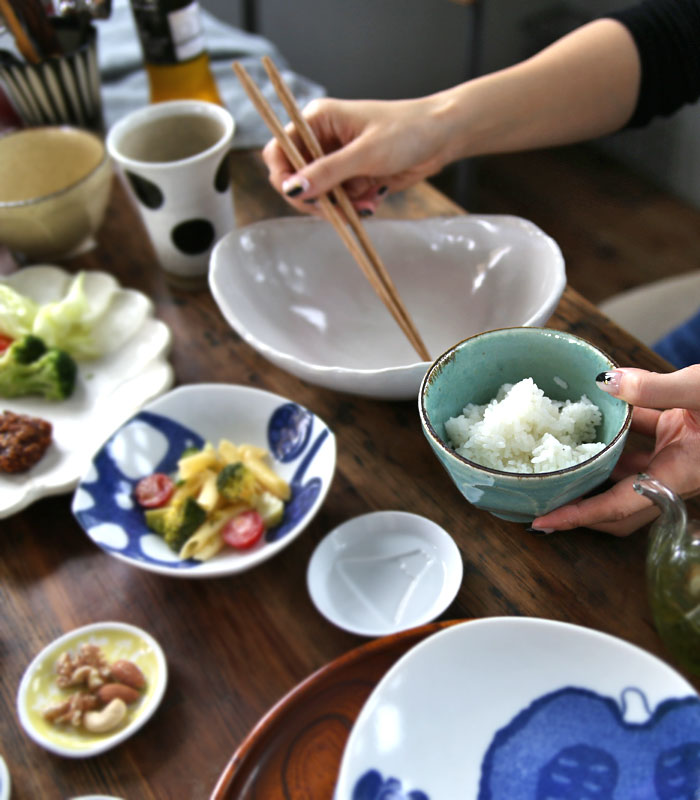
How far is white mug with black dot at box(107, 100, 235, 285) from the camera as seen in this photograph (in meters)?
1.10

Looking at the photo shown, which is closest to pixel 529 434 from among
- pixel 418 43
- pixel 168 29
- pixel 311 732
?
pixel 311 732

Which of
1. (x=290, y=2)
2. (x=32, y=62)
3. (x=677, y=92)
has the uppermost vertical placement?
(x=32, y=62)

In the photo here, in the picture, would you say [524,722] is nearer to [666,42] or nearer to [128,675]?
[128,675]

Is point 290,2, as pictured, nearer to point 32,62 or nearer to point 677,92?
point 32,62

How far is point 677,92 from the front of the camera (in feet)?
3.91

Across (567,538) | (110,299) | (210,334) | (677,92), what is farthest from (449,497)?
(677,92)

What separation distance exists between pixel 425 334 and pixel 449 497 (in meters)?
0.28

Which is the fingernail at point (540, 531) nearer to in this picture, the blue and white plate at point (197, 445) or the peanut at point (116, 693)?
the blue and white plate at point (197, 445)

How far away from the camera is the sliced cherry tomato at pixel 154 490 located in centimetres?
89

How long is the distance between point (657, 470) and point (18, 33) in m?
1.27

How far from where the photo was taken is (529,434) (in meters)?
0.69

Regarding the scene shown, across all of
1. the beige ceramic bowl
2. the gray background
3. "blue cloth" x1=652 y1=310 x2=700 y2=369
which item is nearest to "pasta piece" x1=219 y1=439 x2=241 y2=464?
the beige ceramic bowl

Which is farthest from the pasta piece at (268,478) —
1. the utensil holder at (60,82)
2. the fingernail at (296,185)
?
the utensil holder at (60,82)

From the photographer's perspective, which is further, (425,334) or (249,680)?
(425,334)
